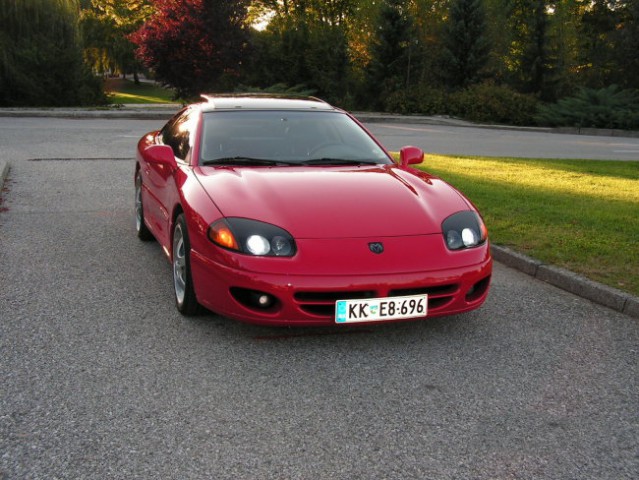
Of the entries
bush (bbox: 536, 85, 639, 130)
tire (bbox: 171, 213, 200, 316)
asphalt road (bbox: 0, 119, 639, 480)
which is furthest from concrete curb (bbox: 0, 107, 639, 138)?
tire (bbox: 171, 213, 200, 316)

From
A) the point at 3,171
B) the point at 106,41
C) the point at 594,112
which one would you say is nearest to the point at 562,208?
the point at 3,171

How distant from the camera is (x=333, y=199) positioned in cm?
440

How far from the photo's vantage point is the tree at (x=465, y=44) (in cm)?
2931

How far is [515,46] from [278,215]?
40.1 metres

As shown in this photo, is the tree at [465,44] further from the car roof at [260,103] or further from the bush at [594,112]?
the car roof at [260,103]

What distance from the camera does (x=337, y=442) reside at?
9.86 ft

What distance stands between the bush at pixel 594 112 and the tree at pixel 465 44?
4.65 m

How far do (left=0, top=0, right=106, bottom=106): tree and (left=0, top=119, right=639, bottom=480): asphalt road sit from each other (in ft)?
69.6

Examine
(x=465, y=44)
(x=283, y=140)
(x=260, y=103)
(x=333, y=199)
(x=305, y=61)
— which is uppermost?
(x=465, y=44)

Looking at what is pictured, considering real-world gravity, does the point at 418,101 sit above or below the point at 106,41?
below

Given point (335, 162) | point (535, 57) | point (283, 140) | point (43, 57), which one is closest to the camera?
point (335, 162)

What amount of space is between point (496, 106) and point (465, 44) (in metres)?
4.37

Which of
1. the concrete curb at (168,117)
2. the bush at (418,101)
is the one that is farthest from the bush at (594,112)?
the bush at (418,101)

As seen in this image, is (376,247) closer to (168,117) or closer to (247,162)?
(247,162)
